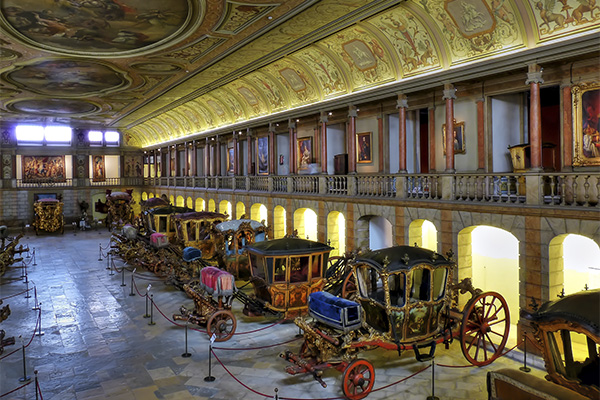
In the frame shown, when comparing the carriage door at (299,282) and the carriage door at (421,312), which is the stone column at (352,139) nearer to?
the carriage door at (299,282)

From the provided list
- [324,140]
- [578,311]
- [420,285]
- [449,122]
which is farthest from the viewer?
[324,140]

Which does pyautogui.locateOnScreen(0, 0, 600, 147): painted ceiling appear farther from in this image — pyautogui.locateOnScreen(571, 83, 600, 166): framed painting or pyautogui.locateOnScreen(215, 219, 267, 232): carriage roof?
pyautogui.locateOnScreen(215, 219, 267, 232): carriage roof

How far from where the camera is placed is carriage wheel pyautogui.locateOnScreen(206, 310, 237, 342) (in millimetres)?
10853

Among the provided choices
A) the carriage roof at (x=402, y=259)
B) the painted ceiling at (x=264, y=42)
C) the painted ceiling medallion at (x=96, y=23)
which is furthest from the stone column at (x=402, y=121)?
the painted ceiling medallion at (x=96, y=23)

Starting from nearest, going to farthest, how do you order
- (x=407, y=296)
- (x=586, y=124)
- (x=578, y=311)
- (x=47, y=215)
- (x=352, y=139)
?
(x=578, y=311) → (x=407, y=296) → (x=586, y=124) → (x=352, y=139) → (x=47, y=215)

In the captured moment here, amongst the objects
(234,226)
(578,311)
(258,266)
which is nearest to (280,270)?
(258,266)

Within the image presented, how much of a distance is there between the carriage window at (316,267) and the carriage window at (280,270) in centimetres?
86

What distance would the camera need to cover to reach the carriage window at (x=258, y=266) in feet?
40.0

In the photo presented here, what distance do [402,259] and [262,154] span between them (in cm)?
1902

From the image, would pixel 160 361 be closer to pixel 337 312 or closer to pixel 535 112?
pixel 337 312

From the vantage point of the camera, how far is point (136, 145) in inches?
1784

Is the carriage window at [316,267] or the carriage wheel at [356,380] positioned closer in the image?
the carriage wheel at [356,380]

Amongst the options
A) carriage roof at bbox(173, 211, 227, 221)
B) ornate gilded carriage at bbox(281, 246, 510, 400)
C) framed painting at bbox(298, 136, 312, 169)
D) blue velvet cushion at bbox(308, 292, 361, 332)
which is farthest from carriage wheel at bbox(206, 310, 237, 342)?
framed painting at bbox(298, 136, 312, 169)

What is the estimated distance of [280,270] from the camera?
11953mm
